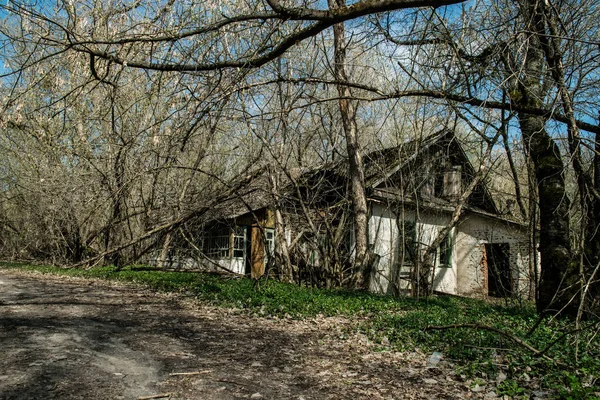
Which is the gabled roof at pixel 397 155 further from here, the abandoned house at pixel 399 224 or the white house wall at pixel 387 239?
the white house wall at pixel 387 239

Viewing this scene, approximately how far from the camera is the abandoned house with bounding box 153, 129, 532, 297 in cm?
1378

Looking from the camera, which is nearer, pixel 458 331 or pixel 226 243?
pixel 458 331

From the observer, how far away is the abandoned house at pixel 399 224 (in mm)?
13776

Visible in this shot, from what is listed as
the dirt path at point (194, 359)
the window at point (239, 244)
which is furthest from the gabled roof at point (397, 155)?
the window at point (239, 244)

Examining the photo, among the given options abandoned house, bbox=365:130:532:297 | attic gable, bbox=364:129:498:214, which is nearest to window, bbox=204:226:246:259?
abandoned house, bbox=365:130:532:297

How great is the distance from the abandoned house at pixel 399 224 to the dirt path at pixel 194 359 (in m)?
5.99

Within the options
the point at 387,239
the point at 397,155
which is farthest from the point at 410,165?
the point at 387,239

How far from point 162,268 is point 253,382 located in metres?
12.6

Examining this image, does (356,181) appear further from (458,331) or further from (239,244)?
(239,244)

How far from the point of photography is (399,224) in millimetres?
13781

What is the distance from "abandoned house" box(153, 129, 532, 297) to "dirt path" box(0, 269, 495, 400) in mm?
5995

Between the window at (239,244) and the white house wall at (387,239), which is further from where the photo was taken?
the window at (239,244)

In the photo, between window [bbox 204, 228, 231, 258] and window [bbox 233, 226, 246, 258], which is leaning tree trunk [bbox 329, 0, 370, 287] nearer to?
window [bbox 233, 226, 246, 258]

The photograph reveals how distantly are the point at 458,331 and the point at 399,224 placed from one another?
23.7 ft
